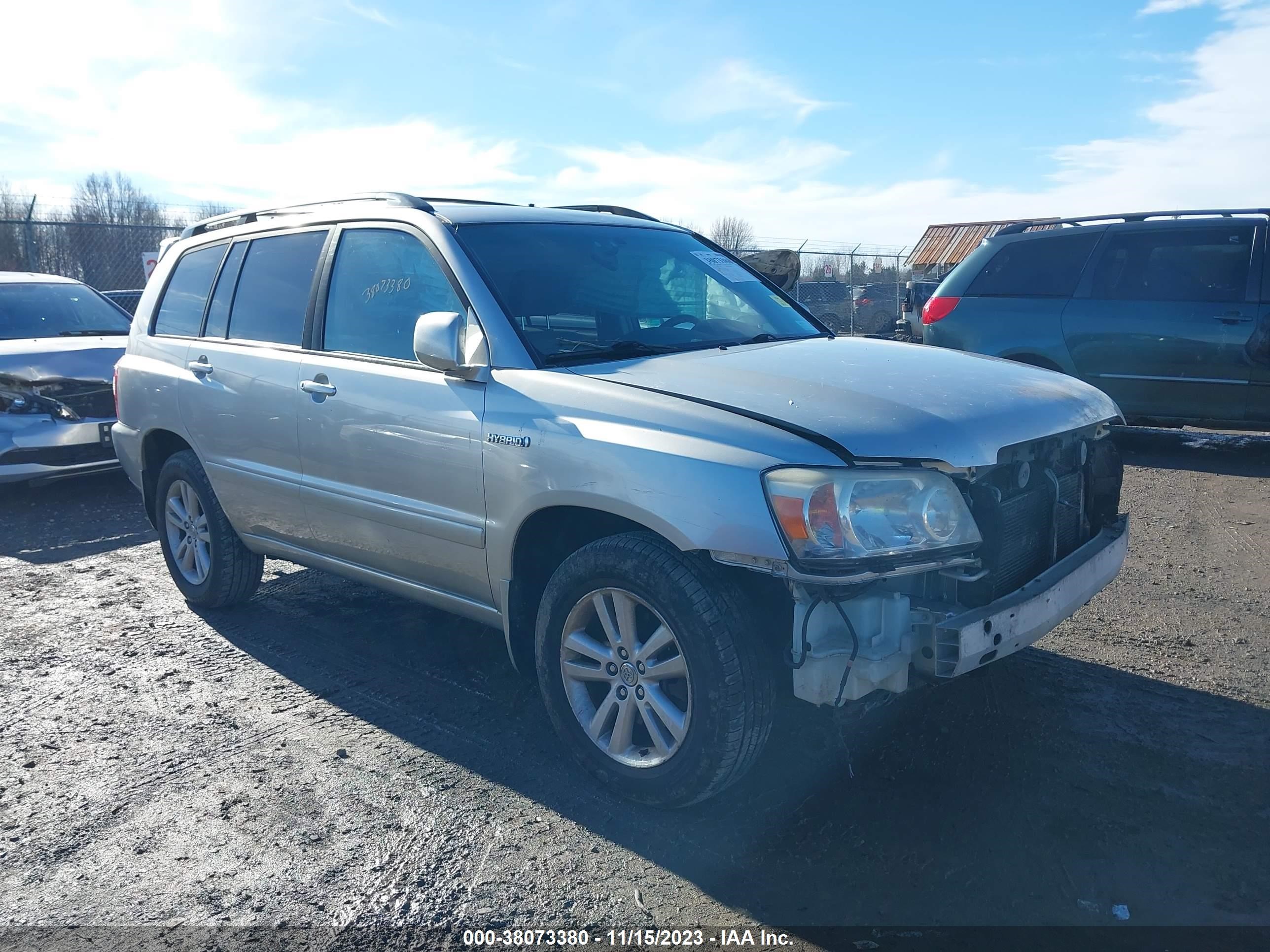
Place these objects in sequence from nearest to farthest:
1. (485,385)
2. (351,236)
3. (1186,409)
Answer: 1. (485,385)
2. (351,236)
3. (1186,409)

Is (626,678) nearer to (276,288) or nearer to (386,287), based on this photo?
(386,287)

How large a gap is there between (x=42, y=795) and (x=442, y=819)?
1.43 meters

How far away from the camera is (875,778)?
10.9 ft

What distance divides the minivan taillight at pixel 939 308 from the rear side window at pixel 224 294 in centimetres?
643

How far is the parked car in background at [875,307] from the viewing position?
2141cm

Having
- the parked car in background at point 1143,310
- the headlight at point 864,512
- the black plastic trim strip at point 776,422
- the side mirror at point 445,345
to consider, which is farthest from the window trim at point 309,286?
the parked car in background at point 1143,310

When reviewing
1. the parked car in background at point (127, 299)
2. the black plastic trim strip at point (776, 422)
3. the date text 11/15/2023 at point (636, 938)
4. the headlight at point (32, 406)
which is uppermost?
the parked car in background at point (127, 299)

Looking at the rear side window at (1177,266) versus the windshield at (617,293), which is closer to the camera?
the windshield at (617,293)

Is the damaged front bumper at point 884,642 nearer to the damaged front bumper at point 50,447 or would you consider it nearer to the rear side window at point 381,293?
the rear side window at point 381,293

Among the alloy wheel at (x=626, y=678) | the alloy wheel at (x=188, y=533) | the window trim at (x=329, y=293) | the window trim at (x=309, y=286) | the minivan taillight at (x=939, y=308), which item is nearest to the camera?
the alloy wheel at (x=626, y=678)

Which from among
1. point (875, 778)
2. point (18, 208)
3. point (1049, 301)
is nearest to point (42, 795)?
point (875, 778)

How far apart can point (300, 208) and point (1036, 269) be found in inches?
261

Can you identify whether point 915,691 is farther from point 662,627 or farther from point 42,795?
point 42,795

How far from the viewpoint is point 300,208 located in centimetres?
481
